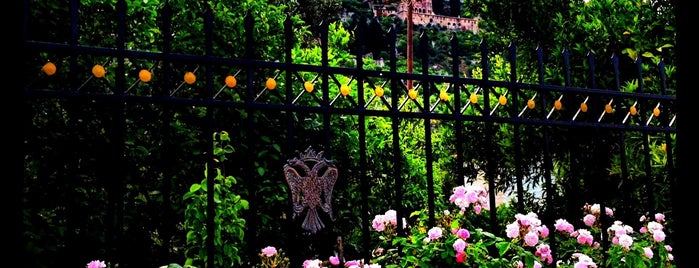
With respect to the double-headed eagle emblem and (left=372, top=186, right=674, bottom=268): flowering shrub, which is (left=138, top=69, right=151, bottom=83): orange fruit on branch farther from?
(left=372, top=186, right=674, bottom=268): flowering shrub

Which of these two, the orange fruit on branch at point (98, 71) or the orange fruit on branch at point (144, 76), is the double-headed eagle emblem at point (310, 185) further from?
the orange fruit on branch at point (98, 71)

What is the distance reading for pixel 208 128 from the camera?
2996 mm

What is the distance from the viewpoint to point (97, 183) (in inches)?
196

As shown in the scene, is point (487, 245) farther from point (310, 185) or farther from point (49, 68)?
point (49, 68)

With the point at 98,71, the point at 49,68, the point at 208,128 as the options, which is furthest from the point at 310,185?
the point at 49,68

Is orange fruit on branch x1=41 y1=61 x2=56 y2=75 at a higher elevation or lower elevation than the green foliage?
higher

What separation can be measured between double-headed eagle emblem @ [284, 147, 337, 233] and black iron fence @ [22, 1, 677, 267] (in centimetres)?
8

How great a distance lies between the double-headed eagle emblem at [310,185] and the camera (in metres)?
3.16

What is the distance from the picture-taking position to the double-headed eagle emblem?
3156 mm

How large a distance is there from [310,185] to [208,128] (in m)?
0.60

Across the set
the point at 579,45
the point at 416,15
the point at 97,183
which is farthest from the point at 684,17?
the point at 416,15

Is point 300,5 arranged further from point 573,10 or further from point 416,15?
point 416,15

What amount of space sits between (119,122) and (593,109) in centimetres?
304

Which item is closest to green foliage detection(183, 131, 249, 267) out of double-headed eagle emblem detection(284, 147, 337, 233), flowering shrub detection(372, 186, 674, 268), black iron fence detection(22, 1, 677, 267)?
black iron fence detection(22, 1, 677, 267)
